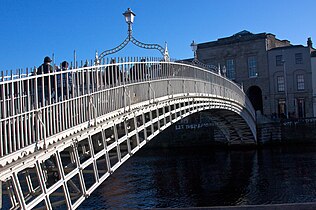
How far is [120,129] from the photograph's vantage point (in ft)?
39.5

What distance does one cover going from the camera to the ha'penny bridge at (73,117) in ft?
22.3

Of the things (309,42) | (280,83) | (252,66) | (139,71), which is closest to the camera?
(139,71)

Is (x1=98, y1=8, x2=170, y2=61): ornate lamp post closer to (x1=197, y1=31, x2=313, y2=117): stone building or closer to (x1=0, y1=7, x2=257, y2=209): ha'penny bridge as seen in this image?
(x1=0, y1=7, x2=257, y2=209): ha'penny bridge

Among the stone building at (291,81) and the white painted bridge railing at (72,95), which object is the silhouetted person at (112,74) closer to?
the white painted bridge railing at (72,95)

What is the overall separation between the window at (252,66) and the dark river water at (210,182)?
57.8ft

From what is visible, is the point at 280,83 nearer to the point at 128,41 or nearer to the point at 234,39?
the point at 234,39

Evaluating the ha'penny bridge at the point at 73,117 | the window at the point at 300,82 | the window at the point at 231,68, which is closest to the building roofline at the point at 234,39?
the window at the point at 231,68

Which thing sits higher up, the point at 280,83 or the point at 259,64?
the point at 259,64

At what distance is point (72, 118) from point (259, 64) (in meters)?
40.3

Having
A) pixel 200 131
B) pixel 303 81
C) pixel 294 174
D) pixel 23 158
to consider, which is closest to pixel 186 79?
pixel 294 174

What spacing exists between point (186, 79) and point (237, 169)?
30.0 feet

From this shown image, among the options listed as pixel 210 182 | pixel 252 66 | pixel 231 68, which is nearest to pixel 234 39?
pixel 231 68

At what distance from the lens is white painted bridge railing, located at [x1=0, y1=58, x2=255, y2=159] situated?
22.4ft

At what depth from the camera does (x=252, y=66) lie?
154ft
